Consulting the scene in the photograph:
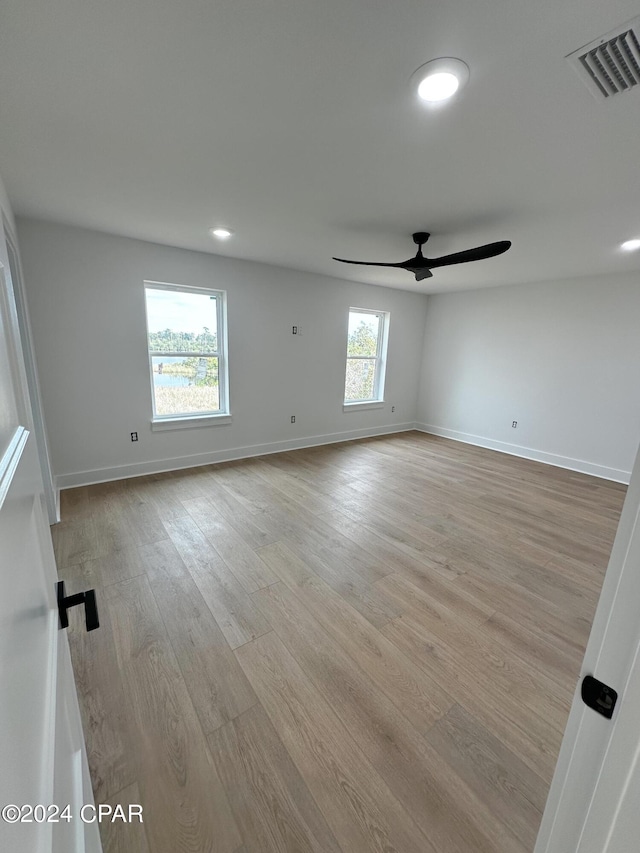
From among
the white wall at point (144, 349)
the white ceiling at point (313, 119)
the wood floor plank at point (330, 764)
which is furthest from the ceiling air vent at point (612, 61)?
the white wall at point (144, 349)

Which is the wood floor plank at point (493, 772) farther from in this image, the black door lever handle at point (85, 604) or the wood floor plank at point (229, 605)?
the black door lever handle at point (85, 604)

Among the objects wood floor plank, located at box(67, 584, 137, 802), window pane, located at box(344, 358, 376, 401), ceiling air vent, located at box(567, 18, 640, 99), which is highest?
ceiling air vent, located at box(567, 18, 640, 99)

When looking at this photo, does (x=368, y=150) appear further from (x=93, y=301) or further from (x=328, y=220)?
(x=93, y=301)

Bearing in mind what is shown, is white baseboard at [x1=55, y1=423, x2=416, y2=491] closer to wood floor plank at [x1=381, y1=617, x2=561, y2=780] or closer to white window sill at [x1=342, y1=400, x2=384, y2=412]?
white window sill at [x1=342, y1=400, x2=384, y2=412]

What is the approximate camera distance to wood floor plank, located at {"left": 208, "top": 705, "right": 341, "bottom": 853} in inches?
40.2

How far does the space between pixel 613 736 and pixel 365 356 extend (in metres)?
5.31

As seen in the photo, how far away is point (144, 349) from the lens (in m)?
3.52

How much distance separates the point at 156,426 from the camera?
374 cm

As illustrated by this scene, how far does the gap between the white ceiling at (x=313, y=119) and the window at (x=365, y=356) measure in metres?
2.52

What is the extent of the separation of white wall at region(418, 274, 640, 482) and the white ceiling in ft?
5.74

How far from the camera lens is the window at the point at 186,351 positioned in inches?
143

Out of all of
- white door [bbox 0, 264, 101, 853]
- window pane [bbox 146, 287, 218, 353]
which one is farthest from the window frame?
white door [bbox 0, 264, 101, 853]

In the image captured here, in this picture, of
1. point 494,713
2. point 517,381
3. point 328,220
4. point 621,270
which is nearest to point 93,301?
point 328,220

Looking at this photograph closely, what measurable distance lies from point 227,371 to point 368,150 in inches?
112
